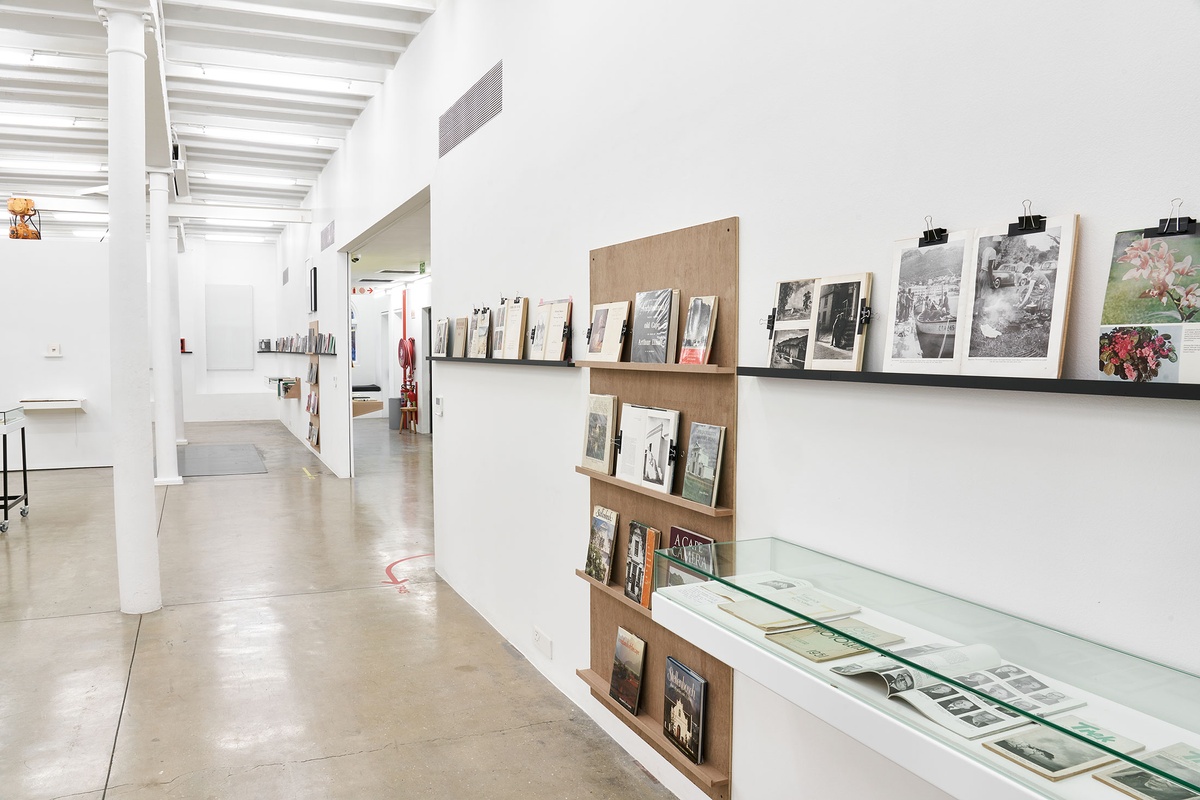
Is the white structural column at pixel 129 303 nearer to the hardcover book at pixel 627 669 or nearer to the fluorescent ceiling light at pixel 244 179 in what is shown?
the hardcover book at pixel 627 669

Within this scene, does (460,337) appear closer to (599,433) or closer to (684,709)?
(599,433)

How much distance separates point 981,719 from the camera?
4.61ft

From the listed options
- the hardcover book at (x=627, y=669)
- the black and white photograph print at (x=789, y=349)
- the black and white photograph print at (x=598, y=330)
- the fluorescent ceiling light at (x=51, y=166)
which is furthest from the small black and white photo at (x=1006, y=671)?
the fluorescent ceiling light at (x=51, y=166)

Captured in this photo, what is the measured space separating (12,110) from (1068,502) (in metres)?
10.2

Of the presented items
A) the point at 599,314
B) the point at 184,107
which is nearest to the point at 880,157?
the point at 599,314

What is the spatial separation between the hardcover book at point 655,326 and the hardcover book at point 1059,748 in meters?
1.77

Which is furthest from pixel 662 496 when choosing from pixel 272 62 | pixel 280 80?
pixel 280 80

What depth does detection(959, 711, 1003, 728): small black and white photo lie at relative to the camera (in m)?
1.39

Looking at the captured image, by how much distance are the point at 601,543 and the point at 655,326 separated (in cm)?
93

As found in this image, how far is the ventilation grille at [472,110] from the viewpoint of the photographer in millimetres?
4531

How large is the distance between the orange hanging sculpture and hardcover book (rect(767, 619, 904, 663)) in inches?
437

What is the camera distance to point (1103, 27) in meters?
1.57

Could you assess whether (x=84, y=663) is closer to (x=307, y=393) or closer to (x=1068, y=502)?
(x=1068, y=502)

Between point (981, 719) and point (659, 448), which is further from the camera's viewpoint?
point (659, 448)
